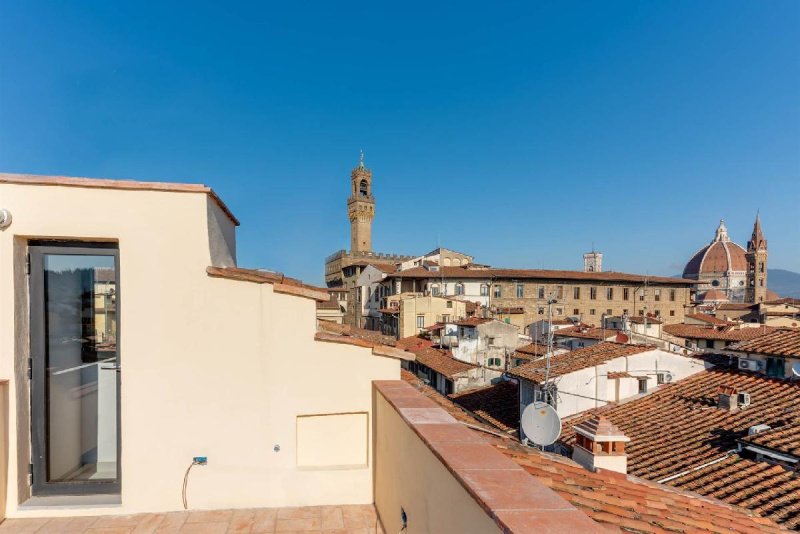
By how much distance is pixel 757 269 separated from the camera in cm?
7350

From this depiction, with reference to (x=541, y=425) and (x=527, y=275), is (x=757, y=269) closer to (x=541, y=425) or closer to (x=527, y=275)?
(x=527, y=275)

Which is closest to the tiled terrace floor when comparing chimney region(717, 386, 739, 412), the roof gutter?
the roof gutter

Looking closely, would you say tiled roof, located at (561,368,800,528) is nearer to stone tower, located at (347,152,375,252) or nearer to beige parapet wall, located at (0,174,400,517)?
beige parapet wall, located at (0,174,400,517)

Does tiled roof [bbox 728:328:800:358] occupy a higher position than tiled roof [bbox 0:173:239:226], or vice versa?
tiled roof [bbox 0:173:239:226]

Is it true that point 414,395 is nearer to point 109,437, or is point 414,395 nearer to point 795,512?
point 109,437

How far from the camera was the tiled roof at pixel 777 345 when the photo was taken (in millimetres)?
10828

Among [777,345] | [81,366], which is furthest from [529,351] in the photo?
[81,366]

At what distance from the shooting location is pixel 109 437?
327cm

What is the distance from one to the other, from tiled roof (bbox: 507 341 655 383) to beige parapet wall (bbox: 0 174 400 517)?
10498mm

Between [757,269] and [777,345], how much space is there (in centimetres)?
8094

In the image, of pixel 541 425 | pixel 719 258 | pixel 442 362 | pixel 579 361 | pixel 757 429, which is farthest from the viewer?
A: pixel 719 258

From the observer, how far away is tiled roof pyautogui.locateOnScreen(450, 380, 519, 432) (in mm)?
14430

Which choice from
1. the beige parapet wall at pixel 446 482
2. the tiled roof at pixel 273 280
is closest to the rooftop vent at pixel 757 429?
the beige parapet wall at pixel 446 482

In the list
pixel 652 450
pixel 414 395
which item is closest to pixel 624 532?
pixel 414 395
